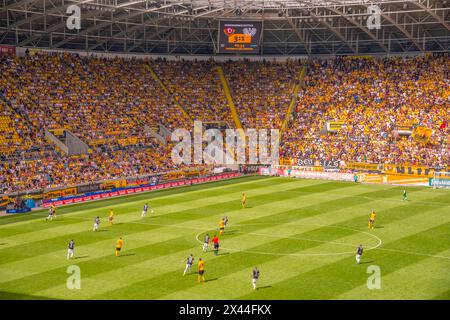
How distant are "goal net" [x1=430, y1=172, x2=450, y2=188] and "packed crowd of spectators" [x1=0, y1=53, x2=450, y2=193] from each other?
4340mm

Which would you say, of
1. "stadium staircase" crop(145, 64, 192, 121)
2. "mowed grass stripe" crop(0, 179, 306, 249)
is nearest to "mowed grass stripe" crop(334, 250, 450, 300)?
"mowed grass stripe" crop(0, 179, 306, 249)

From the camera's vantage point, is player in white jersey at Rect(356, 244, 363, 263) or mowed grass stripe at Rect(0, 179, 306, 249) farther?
mowed grass stripe at Rect(0, 179, 306, 249)

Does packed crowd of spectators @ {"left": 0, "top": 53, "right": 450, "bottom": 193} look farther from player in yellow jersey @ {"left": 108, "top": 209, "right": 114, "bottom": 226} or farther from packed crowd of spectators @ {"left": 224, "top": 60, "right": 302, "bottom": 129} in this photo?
player in yellow jersey @ {"left": 108, "top": 209, "right": 114, "bottom": 226}

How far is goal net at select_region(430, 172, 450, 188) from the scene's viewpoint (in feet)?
222

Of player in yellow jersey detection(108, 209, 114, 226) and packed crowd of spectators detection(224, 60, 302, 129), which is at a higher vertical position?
packed crowd of spectators detection(224, 60, 302, 129)

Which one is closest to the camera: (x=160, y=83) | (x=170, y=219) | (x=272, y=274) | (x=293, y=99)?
(x=272, y=274)

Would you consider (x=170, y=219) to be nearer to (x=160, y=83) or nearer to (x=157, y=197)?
(x=157, y=197)

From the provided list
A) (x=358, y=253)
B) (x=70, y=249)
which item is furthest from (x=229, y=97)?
(x=358, y=253)

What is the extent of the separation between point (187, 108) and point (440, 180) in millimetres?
33342

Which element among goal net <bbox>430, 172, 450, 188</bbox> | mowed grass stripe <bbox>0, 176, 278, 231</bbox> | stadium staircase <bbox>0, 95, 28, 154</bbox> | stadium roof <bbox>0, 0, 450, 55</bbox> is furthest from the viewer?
stadium roof <bbox>0, 0, 450, 55</bbox>

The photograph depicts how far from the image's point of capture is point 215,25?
86.4 metres
